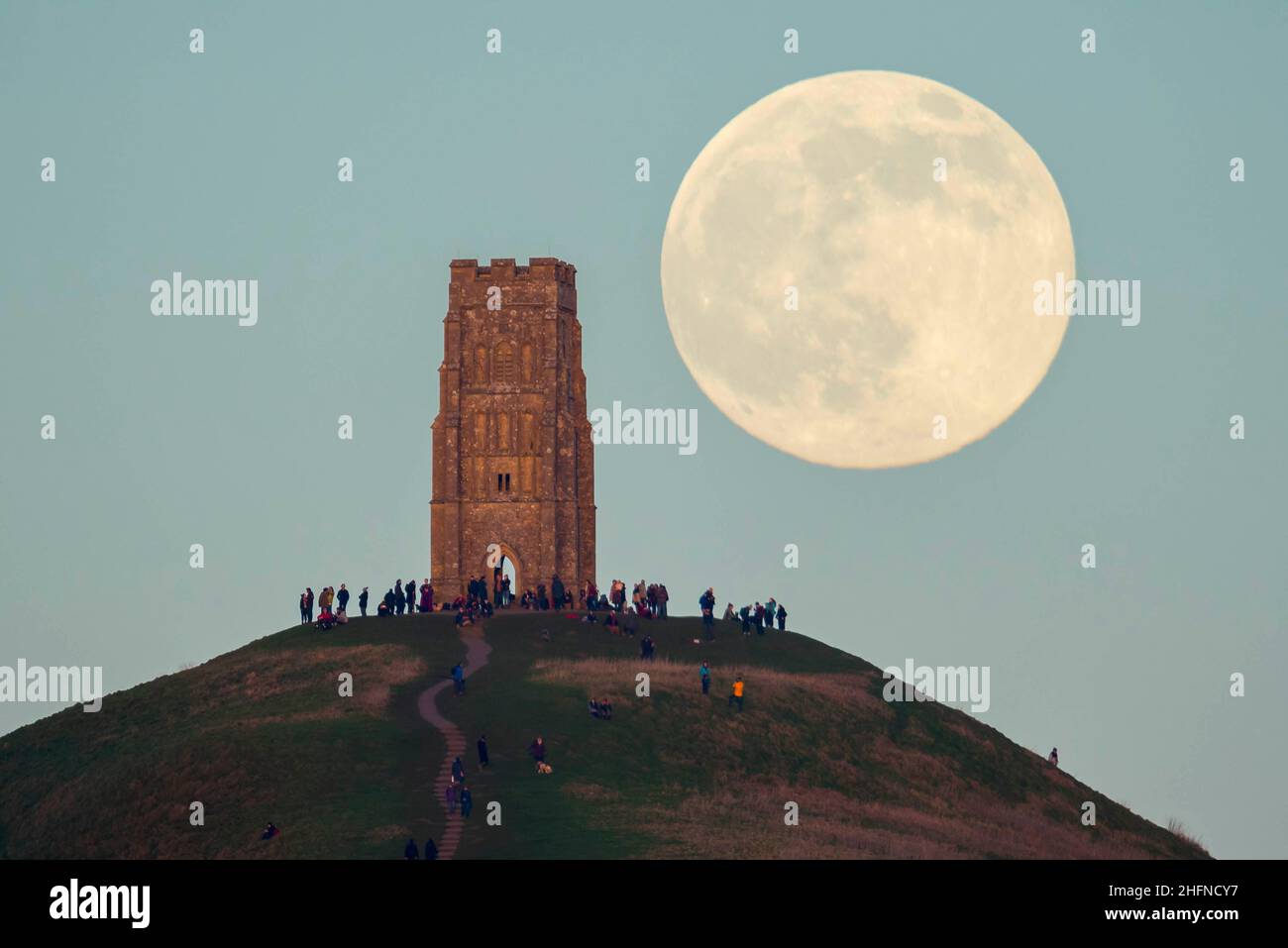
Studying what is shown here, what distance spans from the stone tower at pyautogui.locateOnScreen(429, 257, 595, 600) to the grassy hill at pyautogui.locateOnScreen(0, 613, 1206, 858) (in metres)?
17.5

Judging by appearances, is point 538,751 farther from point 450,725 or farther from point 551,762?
point 450,725

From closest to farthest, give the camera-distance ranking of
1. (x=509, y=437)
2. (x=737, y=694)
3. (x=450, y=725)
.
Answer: (x=450, y=725) → (x=737, y=694) → (x=509, y=437)

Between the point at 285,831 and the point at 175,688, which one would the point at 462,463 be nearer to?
the point at 175,688

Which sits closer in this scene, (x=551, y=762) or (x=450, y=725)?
(x=551, y=762)

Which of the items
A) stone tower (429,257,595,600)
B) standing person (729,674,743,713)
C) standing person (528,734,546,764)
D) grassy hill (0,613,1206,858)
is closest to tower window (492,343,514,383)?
stone tower (429,257,595,600)

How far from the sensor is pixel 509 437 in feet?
350

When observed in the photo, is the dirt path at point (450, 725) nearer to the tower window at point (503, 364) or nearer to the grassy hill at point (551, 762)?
the grassy hill at point (551, 762)

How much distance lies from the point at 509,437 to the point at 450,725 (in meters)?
37.1

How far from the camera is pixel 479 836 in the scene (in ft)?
196

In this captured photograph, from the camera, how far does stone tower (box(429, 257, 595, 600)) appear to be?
105562 millimetres

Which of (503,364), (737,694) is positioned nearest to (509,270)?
(503,364)

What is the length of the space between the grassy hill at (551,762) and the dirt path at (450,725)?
40cm
